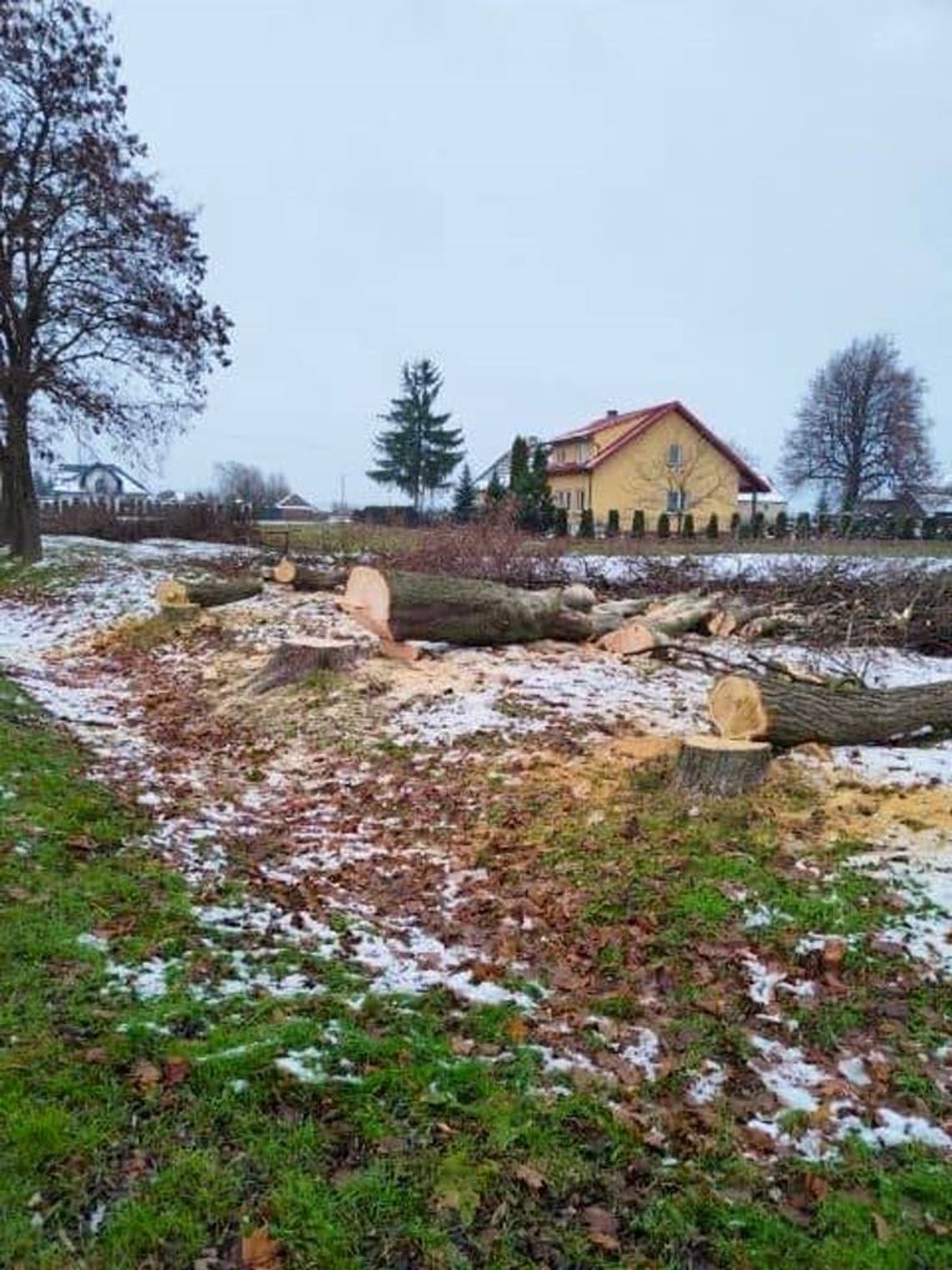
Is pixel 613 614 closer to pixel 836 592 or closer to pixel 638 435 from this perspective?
pixel 836 592

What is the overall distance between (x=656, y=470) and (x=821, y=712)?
4114cm

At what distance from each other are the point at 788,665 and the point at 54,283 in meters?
18.1

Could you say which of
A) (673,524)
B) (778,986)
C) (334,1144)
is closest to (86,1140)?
(334,1144)

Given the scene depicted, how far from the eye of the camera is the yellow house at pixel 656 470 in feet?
148

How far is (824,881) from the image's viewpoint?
4.55m

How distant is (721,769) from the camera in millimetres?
5473

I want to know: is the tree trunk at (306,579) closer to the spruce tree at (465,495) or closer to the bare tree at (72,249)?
the bare tree at (72,249)

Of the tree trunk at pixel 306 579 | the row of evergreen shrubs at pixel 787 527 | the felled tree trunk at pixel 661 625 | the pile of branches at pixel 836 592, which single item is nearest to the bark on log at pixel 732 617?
the felled tree trunk at pixel 661 625

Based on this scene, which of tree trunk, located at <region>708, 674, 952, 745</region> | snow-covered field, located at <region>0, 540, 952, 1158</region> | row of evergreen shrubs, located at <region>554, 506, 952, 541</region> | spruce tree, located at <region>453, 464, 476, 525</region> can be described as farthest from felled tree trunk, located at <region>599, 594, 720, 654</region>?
spruce tree, located at <region>453, 464, 476, 525</region>

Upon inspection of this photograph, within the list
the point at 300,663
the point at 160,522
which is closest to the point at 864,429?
the point at 160,522

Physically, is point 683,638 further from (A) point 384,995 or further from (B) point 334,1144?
(B) point 334,1144

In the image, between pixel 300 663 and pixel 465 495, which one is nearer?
pixel 300 663

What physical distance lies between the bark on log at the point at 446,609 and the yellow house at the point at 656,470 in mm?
35528

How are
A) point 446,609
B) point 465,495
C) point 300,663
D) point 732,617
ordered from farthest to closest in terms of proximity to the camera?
point 465,495
point 732,617
point 446,609
point 300,663
